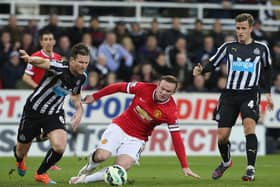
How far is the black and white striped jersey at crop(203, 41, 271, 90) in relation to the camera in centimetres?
1315

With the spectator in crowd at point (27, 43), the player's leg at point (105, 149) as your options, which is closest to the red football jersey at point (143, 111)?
the player's leg at point (105, 149)

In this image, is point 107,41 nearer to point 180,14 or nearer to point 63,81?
point 180,14

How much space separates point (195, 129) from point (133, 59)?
261cm

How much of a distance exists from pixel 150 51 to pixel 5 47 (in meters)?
3.51

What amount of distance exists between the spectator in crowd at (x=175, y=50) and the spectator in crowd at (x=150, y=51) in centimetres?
27

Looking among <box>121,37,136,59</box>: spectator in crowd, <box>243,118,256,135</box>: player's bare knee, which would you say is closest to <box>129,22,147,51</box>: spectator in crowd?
<box>121,37,136,59</box>: spectator in crowd

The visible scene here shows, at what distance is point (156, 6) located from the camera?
2419 centimetres

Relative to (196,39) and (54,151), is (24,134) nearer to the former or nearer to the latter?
(54,151)

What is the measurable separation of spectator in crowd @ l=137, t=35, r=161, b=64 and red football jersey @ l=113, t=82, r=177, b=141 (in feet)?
30.2

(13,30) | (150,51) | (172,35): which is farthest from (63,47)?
(172,35)

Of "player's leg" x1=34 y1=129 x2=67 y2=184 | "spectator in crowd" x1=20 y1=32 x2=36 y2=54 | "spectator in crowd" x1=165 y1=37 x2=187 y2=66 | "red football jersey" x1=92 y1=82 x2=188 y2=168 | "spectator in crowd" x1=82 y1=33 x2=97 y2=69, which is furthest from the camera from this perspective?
"spectator in crowd" x1=165 y1=37 x2=187 y2=66

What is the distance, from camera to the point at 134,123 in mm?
12266

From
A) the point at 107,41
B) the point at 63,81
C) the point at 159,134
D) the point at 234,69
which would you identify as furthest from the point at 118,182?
the point at 107,41

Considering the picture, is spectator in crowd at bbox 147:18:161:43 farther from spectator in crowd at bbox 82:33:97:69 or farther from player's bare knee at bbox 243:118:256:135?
player's bare knee at bbox 243:118:256:135
